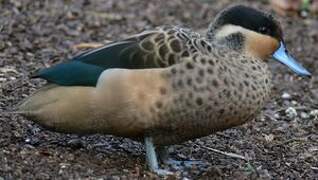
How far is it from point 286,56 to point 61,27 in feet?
10.2

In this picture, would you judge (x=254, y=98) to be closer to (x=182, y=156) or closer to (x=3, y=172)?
→ (x=182, y=156)

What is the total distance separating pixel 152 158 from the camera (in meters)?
3.85

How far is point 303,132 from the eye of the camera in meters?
4.97

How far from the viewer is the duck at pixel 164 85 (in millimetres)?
3625

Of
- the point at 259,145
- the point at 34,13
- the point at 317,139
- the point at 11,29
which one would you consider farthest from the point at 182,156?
the point at 34,13

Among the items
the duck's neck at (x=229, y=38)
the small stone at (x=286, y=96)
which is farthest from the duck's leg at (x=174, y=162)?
the small stone at (x=286, y=96)

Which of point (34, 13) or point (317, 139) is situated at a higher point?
point (34, 13)

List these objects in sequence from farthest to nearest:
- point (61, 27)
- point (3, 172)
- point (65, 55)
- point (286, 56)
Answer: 1. point (61, 27)
2. point (65, 55)
3. point (286, 56)
4. point (3, 172)

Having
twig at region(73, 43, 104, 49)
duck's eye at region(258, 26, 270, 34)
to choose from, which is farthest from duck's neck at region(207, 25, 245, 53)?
twig at region(73, 43, 104, 49)

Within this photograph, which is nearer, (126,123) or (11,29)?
(126,123)

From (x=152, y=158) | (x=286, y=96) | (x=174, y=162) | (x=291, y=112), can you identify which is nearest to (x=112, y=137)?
(x=174, y=162)

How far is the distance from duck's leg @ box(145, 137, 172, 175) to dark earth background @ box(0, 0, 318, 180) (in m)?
0.04

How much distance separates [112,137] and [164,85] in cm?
87

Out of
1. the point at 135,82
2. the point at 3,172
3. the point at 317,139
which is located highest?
the point at 135,82
